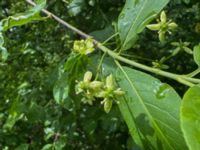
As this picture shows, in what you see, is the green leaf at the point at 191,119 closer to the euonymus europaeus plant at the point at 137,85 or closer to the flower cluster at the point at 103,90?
the euonymus europaeus plant at the point at 137,85

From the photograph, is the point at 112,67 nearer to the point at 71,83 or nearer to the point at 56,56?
the point at 71,83

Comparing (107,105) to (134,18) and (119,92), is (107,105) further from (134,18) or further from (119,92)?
(134,18)

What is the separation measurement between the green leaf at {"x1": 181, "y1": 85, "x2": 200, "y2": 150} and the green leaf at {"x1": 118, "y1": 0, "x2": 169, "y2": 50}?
0.37 m

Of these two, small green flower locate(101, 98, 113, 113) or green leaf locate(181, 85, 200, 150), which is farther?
small green flower locate(101, 98, 113, 113)

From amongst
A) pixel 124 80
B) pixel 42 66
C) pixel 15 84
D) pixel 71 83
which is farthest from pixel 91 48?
pixel 42 66

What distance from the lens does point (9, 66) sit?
2.51 meters

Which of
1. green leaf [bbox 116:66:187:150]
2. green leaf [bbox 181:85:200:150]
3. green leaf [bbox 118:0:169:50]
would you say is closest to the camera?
green leaf [bbox 181:85:200:150]

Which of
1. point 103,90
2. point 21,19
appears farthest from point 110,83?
point 21,19

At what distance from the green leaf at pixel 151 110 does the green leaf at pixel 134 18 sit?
0.09m

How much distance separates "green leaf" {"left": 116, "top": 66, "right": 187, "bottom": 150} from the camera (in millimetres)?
886

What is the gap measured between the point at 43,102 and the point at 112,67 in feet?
3.67

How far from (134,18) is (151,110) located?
0.80 feet

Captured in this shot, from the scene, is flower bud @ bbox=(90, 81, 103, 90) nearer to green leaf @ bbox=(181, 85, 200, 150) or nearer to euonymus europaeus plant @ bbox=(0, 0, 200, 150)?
euonymus europaeus plant @ bbox=(0, 0, 200, 150)

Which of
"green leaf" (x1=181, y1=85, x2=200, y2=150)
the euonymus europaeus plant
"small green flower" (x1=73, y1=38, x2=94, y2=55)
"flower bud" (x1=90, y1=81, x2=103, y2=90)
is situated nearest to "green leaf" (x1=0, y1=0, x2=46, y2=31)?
the euonymus europaeus plant
